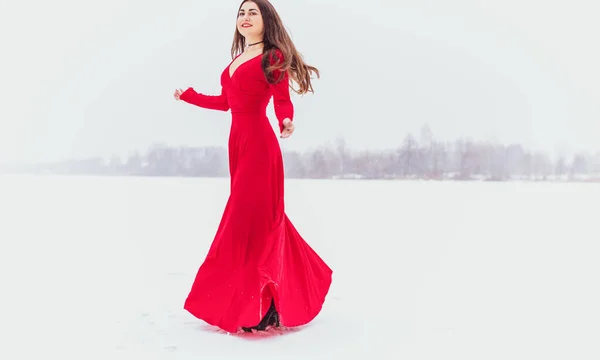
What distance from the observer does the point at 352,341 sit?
235 centimetres

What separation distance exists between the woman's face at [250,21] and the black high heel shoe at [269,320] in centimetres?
101

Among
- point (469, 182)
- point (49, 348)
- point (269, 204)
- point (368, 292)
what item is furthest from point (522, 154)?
point (49, 348)

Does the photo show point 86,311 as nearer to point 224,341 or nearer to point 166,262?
point 224,341

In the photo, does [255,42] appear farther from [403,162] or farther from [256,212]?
[403,162]

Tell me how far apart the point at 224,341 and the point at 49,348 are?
1.96 feet

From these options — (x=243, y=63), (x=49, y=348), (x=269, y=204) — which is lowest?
(x=49, y=348)

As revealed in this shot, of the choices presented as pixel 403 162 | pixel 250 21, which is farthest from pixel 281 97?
pixel 403 162

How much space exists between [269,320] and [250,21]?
1.12 m

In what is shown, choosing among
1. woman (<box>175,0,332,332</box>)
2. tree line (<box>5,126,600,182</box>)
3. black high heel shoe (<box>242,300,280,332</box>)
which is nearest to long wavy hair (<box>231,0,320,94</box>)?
woman (<box>175,0,332,332</box>)

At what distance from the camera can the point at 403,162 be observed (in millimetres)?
8000

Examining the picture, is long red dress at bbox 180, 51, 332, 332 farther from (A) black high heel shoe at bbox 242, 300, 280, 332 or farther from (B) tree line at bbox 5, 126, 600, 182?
(B) tree line at bbox 5, 126, 600, 182

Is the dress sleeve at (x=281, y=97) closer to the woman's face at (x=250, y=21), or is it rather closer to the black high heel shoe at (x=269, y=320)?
the woman's face at (x=250, y=21)

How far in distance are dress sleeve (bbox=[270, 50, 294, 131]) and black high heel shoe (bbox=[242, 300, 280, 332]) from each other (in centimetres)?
69

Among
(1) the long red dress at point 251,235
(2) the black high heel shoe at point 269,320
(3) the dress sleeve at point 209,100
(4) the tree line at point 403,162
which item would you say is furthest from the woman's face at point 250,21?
(4) the tree line at point 403,162
